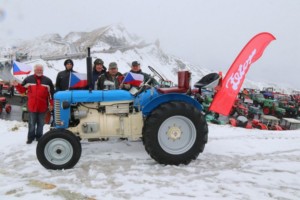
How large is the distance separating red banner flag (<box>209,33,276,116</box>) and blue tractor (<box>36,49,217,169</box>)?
1.57 feet

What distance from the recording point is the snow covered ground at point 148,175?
3.57 m

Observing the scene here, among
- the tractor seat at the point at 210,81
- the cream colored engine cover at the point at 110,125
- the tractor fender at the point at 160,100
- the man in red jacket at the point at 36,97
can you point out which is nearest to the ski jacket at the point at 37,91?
the man in red jacket at the point at 36,97

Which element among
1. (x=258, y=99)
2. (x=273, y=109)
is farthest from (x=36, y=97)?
(x=258, y=99)

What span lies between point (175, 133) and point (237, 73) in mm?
1595

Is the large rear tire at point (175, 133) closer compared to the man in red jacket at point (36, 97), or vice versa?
the large rear tire at point (175, 133)

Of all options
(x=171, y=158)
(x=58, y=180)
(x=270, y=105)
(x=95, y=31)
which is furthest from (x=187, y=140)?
(x=95, y=31)

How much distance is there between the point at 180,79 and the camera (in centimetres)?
479

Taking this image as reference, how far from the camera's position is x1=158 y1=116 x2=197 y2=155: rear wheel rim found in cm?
463

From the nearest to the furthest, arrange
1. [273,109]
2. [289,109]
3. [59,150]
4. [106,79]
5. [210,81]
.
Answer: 1. [59,150]
2. [210,81]
3. [106,79]
4. [273,109]
5. [289,109]

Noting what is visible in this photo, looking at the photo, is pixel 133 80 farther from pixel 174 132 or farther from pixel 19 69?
Answer: pixel 19 69

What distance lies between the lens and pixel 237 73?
5.32 meters

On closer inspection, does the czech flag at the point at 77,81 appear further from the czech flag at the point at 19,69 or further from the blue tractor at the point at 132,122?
the czech flag at the point at 19,69

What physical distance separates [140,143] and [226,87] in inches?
75.8

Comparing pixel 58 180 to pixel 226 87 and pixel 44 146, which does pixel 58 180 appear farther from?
pixel 226 87
